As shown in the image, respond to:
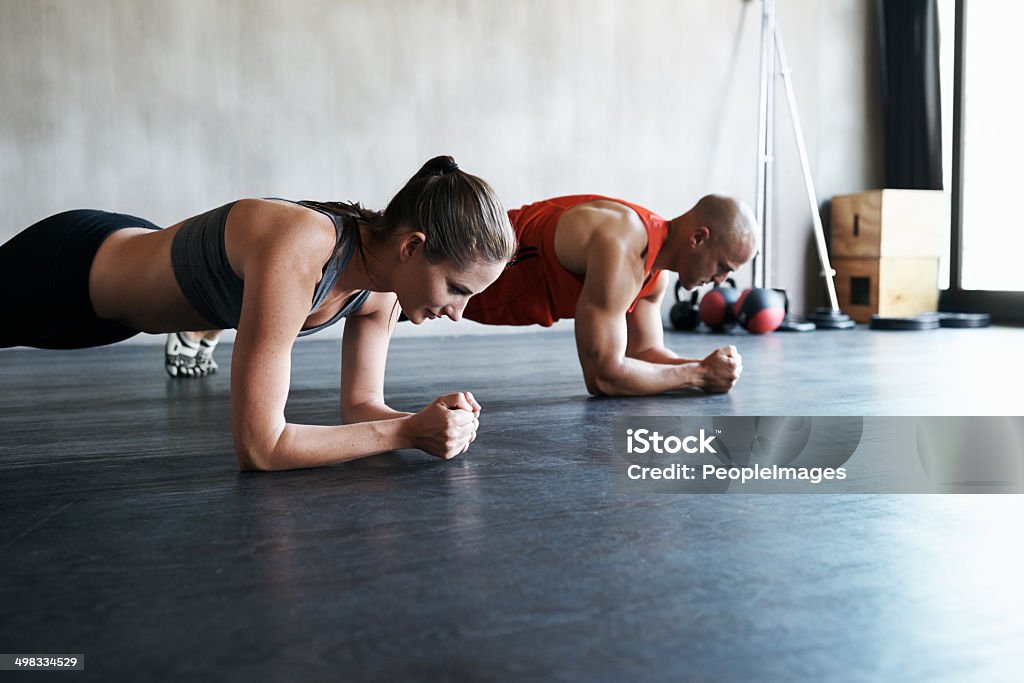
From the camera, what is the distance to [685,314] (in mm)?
5000

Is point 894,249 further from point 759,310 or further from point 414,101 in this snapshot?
point 414,101

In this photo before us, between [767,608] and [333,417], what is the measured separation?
58.0 inches

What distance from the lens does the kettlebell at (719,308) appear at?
4742mm

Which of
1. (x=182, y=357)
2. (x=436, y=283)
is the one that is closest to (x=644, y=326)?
(x=436, y=283)

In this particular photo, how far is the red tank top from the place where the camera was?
2361mm

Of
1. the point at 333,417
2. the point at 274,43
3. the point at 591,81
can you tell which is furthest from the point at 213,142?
the point at 333,417

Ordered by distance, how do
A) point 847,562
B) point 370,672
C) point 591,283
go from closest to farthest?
1. point 370,672
2. point 847,562
3. point 591,283

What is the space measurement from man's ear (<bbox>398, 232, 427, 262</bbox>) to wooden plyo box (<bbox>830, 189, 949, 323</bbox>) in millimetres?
4536

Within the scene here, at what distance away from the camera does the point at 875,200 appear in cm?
536

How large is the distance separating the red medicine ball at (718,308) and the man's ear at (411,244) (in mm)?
3523

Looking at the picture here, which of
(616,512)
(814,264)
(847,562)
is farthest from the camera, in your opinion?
(814,264)

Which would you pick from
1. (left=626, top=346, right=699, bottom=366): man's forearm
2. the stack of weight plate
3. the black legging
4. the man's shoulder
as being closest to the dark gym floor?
the black legging

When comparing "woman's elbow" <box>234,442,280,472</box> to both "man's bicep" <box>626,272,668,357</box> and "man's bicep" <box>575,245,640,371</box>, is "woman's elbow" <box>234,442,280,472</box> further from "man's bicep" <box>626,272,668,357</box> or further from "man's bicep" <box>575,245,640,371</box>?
"man's bicep" <box>626,272,668,357</box>

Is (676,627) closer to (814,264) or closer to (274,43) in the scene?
(274,43)
